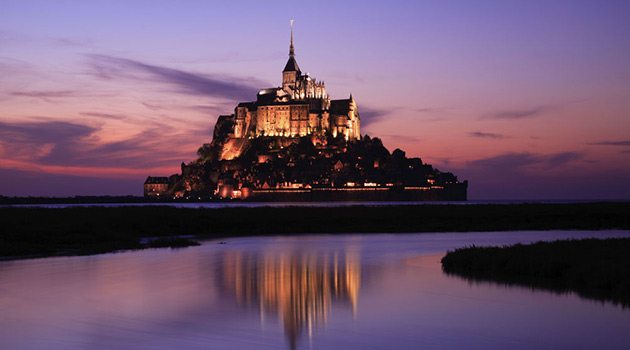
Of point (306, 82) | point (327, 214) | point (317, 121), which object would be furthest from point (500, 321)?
point (306, 82)

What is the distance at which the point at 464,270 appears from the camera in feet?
57.0

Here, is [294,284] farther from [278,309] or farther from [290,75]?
[290,75]

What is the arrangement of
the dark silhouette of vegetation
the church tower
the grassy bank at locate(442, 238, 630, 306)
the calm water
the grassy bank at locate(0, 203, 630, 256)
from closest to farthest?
the calm water, the grassy bank at locate(442, 238, 630, 306), the grassy bank at locate(0, 203, 630, 256), the dark silhouette of vegetation, the church tower

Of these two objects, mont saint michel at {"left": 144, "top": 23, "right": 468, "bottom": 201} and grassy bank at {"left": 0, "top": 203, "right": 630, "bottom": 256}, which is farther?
mont saint michel at {"left": 144, "top": 23, "right": 468, "bottom": 201}

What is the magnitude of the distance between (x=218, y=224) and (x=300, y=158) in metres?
118

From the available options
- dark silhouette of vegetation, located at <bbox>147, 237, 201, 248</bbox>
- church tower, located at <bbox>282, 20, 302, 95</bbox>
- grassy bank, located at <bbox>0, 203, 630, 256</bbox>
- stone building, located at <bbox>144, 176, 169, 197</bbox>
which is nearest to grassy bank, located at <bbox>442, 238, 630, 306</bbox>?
dark silhouette of vegetation, located at <bbox>147, 237, 201, 248</bbox>

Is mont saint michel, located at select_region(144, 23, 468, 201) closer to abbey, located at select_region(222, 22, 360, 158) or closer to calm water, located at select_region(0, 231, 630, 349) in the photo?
abbey, located at select_region(222, 22, 360, 158)

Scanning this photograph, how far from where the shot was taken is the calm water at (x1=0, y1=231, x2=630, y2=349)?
30.4 ft

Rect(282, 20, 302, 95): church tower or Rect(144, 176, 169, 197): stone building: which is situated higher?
Rect(282, 20, 302, 95): church tower

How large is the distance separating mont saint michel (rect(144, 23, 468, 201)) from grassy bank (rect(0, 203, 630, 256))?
10622 centimetres

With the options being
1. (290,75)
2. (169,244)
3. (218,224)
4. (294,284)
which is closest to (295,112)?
(290,75)

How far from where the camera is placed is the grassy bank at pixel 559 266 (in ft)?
42.9

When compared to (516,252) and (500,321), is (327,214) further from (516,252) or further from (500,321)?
(500,321)

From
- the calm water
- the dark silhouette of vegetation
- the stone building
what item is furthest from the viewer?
the stone building
